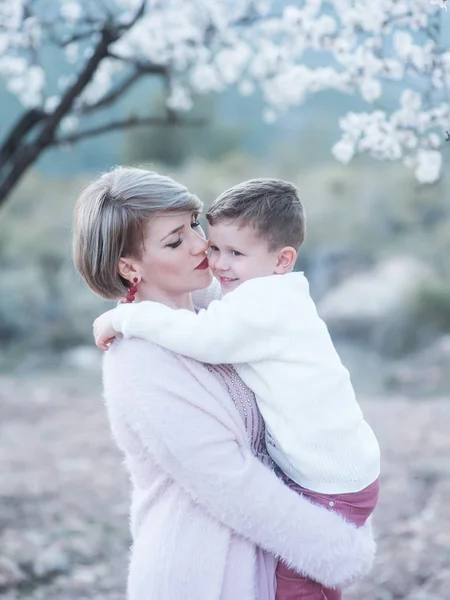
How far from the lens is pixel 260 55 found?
4301 millimetres

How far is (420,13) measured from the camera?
2592 mm

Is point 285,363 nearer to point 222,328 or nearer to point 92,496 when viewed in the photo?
point 222,328

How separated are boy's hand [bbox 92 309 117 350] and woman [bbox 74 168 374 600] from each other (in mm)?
24

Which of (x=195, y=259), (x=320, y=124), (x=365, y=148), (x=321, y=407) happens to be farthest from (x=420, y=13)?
(x=320, y=124)

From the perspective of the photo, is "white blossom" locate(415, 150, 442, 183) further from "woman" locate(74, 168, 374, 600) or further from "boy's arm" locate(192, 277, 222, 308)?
"woman" locate(74, 168, 374, 600)

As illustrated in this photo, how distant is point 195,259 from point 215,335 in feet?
0.68

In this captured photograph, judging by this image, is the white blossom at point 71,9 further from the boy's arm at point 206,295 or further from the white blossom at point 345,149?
the boy's arm at point 206,295

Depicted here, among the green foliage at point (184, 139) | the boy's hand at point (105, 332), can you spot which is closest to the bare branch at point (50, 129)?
the boy's hand at point (105, 332)

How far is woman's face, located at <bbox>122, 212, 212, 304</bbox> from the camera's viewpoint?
157 cm

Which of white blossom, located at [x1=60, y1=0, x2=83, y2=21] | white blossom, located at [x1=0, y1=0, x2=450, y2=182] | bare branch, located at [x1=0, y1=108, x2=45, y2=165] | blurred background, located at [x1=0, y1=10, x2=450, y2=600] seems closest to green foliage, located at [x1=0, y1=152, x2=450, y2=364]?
blurred background, located at [x1=0, y1=10, x2=450, y2=600]

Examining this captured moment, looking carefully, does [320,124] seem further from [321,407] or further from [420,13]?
[321,407]

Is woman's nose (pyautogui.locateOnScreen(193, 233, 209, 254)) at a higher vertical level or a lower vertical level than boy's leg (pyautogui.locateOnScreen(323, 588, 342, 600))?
higher

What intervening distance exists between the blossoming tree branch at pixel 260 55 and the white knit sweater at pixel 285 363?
82 cm

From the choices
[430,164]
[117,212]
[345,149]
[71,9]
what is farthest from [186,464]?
[71,9]
